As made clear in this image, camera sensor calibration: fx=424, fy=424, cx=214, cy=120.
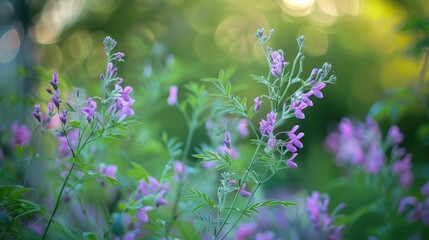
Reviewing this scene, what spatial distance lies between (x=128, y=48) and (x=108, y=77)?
9.14 feet

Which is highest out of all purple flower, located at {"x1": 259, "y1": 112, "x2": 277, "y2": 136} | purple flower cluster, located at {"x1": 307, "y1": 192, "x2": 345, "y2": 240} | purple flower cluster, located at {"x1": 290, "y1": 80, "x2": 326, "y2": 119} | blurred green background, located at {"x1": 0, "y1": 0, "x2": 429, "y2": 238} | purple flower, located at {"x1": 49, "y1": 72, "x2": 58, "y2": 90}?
blurred green background, located at {"x1": 0, "y1": 0, "x2": 429, "y2": 238}

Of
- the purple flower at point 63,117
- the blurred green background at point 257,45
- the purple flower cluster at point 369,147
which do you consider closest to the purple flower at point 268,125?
the purple flower at point 63,117

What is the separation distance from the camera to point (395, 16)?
386cm

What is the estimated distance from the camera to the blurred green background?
357cm

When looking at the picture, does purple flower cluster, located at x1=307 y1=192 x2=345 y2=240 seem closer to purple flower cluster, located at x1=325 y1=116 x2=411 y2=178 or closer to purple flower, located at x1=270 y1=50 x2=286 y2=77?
purple flower cluster, located at x1=325 y1=116 x2=411 y2=178

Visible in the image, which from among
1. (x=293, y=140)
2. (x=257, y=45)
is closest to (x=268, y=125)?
(x=293, y=140)

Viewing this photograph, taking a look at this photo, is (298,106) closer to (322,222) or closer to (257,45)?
(322,222)

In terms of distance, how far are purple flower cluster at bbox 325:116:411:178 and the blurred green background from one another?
0.83m

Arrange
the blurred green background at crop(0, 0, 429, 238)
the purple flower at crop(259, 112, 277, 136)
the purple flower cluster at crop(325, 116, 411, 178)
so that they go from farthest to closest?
the blurred green background at crop(0, 0, 429, 238)
the purple flower cluster at crop(325, 116, 411, 178)
the purple flower at crop(259, 112, 277, 136)

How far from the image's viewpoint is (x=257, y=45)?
367cm

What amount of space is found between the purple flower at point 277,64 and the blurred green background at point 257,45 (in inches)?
92.9

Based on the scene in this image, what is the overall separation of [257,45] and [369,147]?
157cm

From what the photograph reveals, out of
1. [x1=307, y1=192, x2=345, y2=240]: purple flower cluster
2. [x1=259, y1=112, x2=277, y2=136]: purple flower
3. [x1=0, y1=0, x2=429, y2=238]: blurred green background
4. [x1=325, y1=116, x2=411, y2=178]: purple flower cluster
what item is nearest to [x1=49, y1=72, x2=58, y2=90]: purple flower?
[x1=259, y1=112, x2=277, y2=136]: purple flower

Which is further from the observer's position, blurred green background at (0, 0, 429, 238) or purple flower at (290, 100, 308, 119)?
blurred green background at (0, 0, 429, 238)
